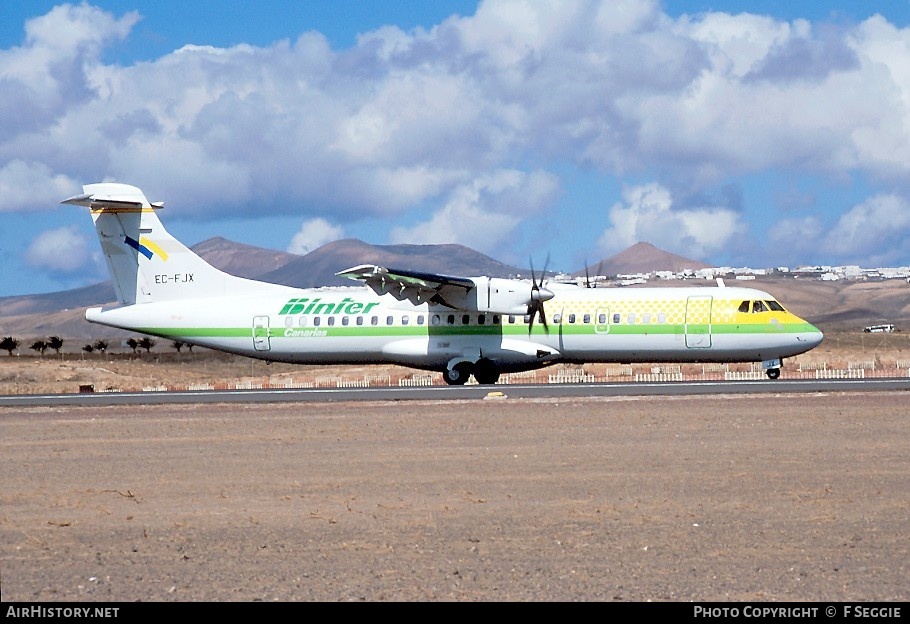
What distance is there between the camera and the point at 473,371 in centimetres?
3541

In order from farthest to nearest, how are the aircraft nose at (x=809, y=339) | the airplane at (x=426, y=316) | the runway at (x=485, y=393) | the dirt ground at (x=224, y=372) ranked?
the dirt ground at (x=224, y=372) → the airplane at (x=426, y=316) → the aircraft nose at (x=809, y=339) → the runway at (x=485, y=393)

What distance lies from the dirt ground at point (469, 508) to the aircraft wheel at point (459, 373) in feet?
38.0

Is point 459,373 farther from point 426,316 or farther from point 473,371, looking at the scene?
point 426,316

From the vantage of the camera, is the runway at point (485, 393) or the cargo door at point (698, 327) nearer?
the runway at point (485, 393)

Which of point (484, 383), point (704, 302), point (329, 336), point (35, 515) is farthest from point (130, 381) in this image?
point (35, 515)

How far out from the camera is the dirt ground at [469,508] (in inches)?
375

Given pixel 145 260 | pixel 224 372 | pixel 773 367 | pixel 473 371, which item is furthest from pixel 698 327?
pixel 224 372

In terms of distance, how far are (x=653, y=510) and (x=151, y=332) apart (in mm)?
28361

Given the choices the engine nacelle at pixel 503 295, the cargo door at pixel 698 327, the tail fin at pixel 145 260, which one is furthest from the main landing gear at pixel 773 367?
the tail fin at pixel 145 260

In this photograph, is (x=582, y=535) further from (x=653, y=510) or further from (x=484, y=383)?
(x=484, y=383)

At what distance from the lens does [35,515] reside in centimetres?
1338

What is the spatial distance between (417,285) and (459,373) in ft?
10.2

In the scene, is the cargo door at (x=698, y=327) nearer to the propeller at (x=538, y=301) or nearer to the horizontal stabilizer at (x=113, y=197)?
the propeller at (x=538, y=301)

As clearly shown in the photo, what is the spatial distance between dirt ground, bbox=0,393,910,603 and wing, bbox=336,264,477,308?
1000 cm
